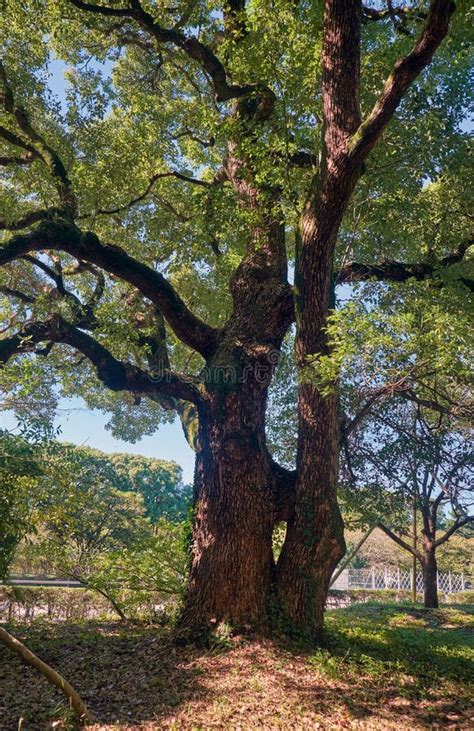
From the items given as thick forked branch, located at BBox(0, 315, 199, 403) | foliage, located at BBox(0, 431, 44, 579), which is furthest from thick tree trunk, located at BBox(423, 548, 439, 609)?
foliage, located at BBox(0, 431, 44, 579)

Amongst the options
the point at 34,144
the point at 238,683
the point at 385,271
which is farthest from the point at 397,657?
the point at 34,144

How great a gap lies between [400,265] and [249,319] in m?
2.24

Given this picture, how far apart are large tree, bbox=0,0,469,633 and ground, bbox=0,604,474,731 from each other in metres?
0.56

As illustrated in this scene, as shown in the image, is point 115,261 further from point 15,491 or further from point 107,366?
point 15,491

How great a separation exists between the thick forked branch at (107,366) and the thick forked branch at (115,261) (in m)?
0.58

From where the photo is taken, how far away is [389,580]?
2650 centimetres

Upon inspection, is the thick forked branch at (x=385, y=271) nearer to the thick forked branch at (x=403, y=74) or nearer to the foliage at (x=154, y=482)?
the thick forked branch at (x=403, y=74)

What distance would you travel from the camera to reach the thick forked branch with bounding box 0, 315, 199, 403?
6664 mm

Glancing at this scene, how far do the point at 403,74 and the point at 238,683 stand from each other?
5.49 meters

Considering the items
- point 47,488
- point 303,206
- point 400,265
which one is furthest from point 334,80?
point 47,488

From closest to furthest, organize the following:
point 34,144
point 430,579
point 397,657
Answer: point 397,657 < point 34,144 < point 430,579

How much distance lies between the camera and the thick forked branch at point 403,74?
3896mm

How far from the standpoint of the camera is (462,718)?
4.08 metres

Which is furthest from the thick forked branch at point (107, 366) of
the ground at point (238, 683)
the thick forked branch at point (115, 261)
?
the ground at point (238, 683)
